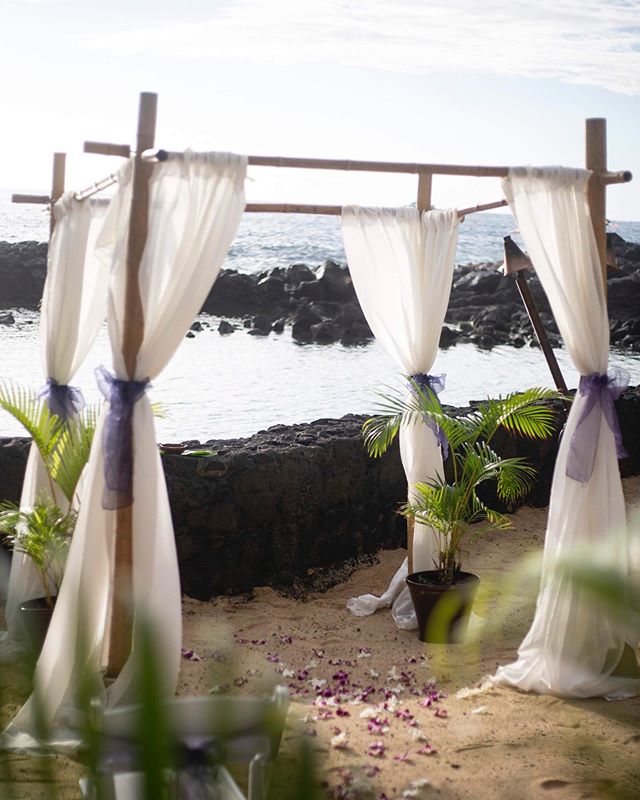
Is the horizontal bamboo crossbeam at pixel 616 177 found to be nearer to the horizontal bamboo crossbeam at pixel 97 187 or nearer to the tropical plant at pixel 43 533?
the horizontal bamboo crossbeam at pixel 97 187

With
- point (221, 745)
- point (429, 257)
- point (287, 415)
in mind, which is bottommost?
point (287, 415)

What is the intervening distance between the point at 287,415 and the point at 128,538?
829 centimetres

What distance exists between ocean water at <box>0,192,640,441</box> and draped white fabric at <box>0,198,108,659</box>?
17.6 feet

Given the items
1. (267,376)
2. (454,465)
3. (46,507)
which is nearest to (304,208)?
(454,465)

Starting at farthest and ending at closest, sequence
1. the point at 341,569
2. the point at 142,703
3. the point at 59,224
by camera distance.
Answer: the point at 341,569 < the point at 59,224 < the point at 142,703

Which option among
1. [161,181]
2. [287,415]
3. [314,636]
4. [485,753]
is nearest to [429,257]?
[161,181]

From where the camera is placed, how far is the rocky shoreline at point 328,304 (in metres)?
19.3

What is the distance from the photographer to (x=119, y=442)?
3.42 meters

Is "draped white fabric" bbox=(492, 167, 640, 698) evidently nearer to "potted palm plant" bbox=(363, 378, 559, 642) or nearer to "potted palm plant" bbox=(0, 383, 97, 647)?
"potted palm plant" bbox=(363, 378, 559, 642)

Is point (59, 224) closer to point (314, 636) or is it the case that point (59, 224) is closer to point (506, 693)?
point (314, 636)

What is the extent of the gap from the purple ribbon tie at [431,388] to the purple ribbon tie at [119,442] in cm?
152

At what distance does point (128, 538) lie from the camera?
348 cm

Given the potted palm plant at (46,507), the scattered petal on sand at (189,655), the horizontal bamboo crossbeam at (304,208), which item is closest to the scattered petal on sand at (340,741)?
the scattered petal on sand at (189,655)

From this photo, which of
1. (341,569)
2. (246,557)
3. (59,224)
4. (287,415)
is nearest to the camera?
(59,224)
